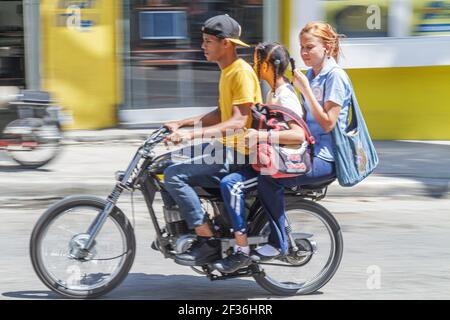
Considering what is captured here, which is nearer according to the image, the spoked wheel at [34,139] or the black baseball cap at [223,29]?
the black baseball cap at [223,29]

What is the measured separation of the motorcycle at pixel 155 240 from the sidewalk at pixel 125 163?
2.98 meters

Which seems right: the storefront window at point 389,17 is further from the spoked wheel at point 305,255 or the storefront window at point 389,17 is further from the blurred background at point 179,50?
the spoked wheel at point 305,255

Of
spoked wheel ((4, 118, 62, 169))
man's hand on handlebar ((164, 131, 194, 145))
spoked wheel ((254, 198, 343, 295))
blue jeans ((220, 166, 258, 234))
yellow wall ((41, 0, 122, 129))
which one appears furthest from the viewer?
yellow wall ((41, 0, 122, 129))

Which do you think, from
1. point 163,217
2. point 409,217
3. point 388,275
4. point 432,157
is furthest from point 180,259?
point 432,157

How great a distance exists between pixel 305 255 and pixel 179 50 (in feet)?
19.6

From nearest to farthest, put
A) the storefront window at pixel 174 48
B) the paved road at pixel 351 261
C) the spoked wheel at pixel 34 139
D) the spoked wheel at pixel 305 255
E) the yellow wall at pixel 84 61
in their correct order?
the spoked wheel at pixel 305 255
the paved road at pixel 351 261
the spoked wheel at pixel 34 139
the yellow wall at pixel 84 61
the storefront window at pixel 174 48

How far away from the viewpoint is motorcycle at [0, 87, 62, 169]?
9.07 m

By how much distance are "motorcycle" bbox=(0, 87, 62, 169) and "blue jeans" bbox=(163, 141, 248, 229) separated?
4159 millimetres

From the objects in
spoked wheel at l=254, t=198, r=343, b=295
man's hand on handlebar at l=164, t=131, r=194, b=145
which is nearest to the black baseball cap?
man's hand on handlebar at l=164, t=131, r=194, b=145

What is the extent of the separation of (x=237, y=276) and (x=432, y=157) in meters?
5.04

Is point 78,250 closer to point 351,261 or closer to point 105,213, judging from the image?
point 105,213

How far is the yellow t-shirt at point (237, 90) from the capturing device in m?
5.07

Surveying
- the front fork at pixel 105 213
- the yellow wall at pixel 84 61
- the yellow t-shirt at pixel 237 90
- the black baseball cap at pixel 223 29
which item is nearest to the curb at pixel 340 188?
the yellow wall at pixel 84 61

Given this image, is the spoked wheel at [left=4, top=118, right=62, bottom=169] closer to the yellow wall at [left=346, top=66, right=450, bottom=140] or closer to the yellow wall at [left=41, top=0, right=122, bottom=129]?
the yellow wall at [left=41, top=0, right=122, bottom=129]
